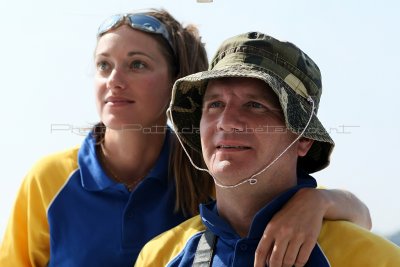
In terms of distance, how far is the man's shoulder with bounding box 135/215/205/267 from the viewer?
221 centimetres

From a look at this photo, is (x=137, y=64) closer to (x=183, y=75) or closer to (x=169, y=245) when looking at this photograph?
(x=183, y=75)

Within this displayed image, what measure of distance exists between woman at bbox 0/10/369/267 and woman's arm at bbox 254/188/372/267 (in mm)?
746

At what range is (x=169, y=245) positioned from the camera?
2248mm

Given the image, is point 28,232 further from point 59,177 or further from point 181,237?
point 181,237

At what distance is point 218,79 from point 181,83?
21cm

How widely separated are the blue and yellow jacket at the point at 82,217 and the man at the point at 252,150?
38cm

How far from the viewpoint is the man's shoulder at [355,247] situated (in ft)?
6.10

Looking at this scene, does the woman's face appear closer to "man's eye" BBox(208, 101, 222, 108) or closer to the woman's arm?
"man's eye" BBox(208, 101, 222, 108)

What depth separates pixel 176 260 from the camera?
2.17 meters

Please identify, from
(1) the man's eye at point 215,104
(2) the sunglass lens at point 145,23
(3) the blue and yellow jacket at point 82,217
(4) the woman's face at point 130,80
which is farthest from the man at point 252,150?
(2) the sunglass lens at point 145,23

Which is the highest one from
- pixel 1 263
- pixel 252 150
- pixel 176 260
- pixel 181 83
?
pixel 181 83

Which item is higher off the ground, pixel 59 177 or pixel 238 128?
pixel 238 128

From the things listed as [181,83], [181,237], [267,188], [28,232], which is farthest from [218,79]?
[28,232]

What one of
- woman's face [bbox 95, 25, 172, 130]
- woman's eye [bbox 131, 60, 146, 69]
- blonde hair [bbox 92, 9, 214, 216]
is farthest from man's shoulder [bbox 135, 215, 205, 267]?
woman's eye [bbox 131, 60, 146, 69]
